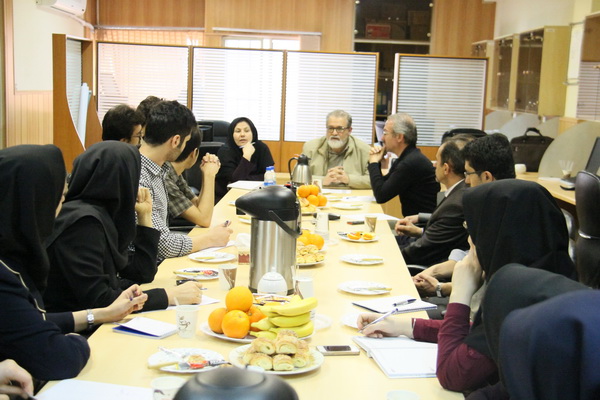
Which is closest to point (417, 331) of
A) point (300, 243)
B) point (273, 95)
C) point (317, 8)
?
point (300, 243)

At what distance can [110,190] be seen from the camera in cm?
222

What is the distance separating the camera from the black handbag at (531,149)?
6.01 metres

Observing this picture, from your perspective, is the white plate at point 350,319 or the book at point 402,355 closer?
the book at point 402,355

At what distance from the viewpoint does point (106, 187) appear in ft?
7.27

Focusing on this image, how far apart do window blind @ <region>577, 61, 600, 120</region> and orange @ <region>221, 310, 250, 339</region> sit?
175 inches

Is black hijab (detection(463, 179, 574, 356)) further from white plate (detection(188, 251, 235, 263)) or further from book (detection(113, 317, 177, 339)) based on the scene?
white plate (detection(188, 251, 235, 263))

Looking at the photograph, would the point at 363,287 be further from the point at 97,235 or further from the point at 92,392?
the point at 92,392

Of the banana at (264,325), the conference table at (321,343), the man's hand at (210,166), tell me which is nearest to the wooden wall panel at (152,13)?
the man's hand at (210,166)

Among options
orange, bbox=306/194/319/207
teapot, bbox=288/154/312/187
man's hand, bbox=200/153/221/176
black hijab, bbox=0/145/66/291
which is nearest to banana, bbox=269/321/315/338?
black hijab, bbox=0/145/66/291

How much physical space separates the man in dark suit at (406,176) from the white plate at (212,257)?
188 centimetres

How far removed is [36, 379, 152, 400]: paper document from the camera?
1.48 metres

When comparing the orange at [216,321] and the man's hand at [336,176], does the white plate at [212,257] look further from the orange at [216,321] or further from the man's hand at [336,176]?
the man's hand at [336,176]

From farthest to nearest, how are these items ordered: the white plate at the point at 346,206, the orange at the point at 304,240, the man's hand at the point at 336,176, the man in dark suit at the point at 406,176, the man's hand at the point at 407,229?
1. the man's hand at the point at 336,176
2. the man in dark suit at the point at 406,176
3. the white plate at the point at 346,206
4. the man's hand at the point at 407,229
5. the orange at the point at 304,240

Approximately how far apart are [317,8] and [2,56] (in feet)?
14.0
